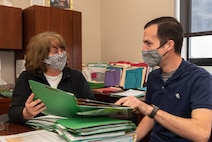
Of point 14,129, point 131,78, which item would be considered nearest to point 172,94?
point 14,129

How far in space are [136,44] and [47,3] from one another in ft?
3.96

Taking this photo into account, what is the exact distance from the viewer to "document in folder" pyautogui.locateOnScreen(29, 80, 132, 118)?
867 millimetres

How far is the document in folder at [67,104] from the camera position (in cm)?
87

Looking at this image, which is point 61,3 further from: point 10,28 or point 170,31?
point 170,31

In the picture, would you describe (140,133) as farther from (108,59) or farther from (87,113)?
(108,59)

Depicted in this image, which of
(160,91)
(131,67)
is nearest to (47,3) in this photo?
(131,67)

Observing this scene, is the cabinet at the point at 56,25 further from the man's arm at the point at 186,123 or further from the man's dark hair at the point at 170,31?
the man's arm at the point at 186,123

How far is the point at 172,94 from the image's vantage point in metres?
1.34

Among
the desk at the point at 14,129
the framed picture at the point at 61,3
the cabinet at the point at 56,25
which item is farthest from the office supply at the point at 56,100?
the framed picture at the point at 61,3

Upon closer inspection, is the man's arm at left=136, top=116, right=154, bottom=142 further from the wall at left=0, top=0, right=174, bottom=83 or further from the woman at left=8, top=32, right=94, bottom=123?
the wall at left=0, top=0, right=174, bottom=83

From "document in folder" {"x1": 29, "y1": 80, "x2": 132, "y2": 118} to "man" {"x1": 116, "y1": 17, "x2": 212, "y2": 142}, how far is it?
0.52 ft

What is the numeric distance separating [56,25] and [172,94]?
1.97 m

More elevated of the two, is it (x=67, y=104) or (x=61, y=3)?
(x=61, y=3)

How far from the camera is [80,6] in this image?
3.68m
